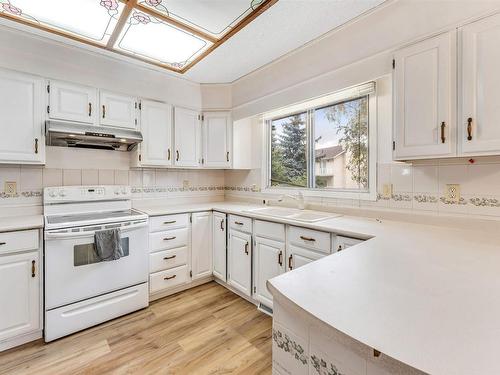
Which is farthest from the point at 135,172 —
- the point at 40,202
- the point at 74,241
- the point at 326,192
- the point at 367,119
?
the point at 367,119

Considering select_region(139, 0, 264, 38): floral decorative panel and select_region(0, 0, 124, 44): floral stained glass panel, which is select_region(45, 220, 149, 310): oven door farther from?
select_region(139, 0, 264, 38): floral decorative panel

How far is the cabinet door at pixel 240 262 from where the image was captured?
2383 millimetres

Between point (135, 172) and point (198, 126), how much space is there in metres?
0.94

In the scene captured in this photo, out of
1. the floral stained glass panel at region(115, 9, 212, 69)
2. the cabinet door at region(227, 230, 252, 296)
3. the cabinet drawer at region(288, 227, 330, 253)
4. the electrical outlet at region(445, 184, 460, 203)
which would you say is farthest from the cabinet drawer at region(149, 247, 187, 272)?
the electrical outlet at region(445, 184, 460, 203)

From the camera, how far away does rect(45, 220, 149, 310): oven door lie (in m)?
1.87

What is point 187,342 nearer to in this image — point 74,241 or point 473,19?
point 74,241

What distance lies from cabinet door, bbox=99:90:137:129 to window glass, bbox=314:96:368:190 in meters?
1.96

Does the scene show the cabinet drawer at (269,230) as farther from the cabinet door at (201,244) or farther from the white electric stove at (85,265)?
the white electric stove at (85,265)

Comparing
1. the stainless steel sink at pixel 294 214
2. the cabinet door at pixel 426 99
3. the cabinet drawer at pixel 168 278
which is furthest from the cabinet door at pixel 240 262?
the cabinet door at pixel 426 99

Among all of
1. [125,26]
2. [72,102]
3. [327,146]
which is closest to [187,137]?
[72,102]

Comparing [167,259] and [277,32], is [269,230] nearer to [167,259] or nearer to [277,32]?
[167,259]

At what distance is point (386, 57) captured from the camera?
1.73 metres

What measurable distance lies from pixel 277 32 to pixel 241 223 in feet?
5.68

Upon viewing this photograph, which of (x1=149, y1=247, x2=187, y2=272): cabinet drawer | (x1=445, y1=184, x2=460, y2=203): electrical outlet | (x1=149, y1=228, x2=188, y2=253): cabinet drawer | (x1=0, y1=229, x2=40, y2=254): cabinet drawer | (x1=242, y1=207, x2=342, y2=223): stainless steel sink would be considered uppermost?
(x1=445, y1=184, x2=460, y2=203): electrical outlet
